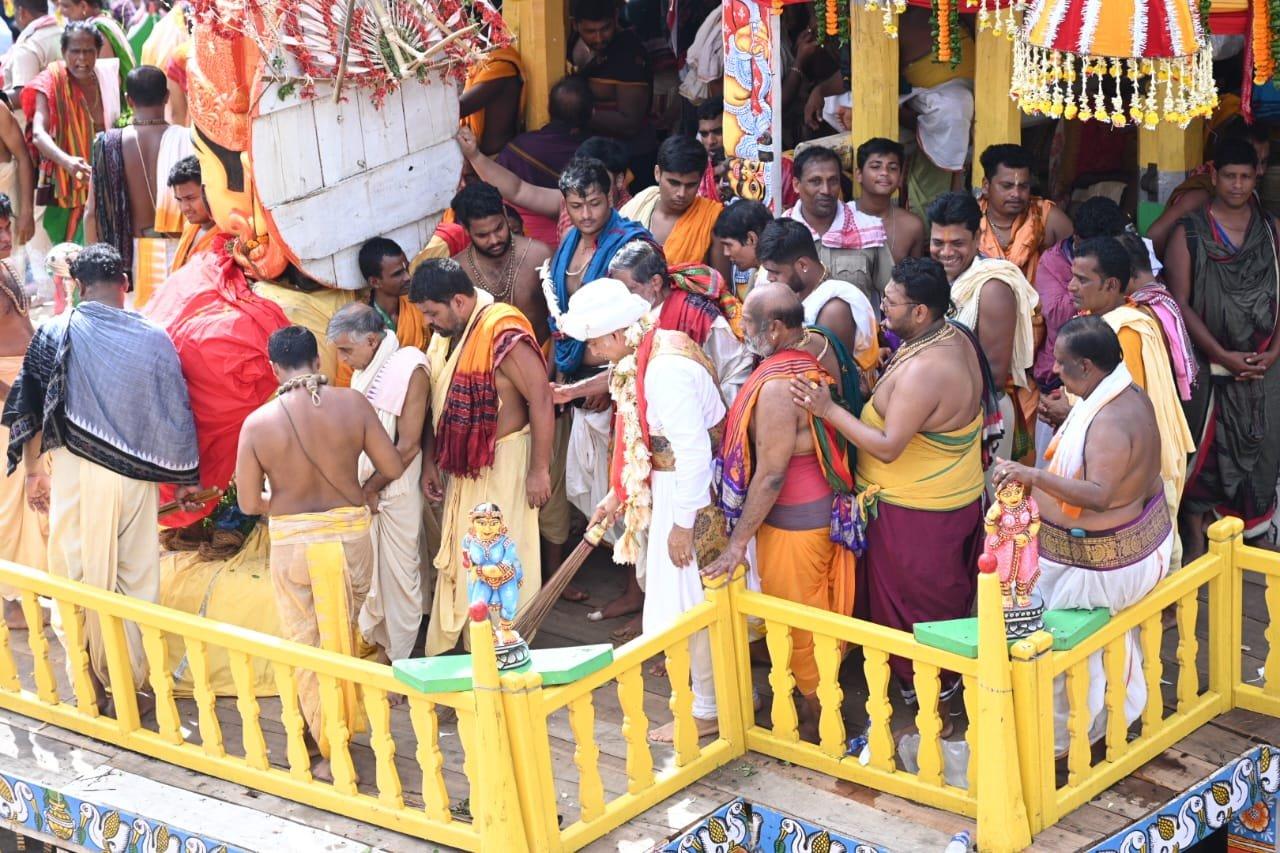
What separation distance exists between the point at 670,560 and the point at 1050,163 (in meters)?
3.64

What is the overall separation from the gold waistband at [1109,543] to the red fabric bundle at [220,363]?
10.2 feet

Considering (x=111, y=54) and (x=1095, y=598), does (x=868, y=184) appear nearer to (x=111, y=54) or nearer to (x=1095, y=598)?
(x=1095, y=598)

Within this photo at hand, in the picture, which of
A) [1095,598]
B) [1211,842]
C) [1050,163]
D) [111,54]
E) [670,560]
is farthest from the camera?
[111,54]

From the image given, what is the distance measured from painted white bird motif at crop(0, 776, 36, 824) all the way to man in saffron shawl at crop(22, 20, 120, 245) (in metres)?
4.86

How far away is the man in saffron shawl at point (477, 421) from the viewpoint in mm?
6602

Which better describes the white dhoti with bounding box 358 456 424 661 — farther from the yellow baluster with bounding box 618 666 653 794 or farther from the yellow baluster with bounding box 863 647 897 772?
the yellow baluster with bounding box 863 647 897 772

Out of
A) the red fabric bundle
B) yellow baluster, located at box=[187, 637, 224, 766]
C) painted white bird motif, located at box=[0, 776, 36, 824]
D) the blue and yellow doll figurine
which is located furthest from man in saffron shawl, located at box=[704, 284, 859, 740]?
painted white bird motif, located at box=[0, 776, 36, 824]

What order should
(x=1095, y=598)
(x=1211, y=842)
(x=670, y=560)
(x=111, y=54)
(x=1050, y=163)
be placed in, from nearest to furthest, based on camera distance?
1. (x=1095, y=598)
2. (x=670, y=560)
3. (x=1211, y=842)
4. (x=1050, y=163)
5. (x=111, y=54)

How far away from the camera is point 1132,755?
226 inches

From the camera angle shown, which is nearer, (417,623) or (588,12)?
(417,623)

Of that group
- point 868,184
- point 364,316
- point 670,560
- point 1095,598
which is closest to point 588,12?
point 868,184

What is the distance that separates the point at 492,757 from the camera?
17.2 ft

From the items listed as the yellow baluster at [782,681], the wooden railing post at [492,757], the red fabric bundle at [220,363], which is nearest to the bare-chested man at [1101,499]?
the yellow baluster at [782,681]

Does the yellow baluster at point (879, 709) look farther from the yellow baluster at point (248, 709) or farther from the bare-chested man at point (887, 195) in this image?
the bare-chested man at point (887, 195)
